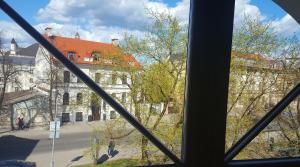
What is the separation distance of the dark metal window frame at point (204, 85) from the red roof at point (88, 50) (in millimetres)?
555

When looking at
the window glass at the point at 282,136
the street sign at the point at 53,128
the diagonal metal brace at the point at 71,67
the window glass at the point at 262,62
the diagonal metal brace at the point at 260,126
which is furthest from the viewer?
the window glass at the point at 262,62

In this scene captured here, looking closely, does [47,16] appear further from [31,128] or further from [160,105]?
[160,105]

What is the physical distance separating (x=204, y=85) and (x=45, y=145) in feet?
3.77

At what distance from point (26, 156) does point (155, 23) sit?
2135mm

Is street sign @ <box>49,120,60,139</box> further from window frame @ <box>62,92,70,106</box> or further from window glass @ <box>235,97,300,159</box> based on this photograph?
window glass @ <box>235,97,300,159</box>

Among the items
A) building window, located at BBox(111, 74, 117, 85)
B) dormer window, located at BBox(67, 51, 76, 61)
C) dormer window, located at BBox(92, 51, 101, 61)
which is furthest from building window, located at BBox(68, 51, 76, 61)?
building window, located at BBox(111, 74, 117, 85)

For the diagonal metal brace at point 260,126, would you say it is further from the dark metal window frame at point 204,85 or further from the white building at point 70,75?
the white building at point 70,75

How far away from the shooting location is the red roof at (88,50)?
5.76 ft

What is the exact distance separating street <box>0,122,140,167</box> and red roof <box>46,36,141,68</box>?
411 millimetres

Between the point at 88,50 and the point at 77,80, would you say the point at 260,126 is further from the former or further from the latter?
the point at 88,50

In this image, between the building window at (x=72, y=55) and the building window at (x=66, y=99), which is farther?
the building window at (x=66, y=99)

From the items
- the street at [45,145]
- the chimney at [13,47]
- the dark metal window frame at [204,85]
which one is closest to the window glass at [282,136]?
the street at [45,145]

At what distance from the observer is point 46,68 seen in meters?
1.77

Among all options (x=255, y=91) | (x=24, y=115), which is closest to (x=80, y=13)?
(x=24, y=115)
